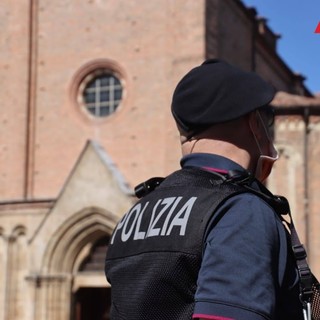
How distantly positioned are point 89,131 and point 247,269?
18449 mm

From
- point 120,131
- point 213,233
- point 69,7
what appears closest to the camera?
point 213,233

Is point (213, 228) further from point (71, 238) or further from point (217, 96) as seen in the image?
point (71, 238)

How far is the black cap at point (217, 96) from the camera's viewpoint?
2156 millimetres

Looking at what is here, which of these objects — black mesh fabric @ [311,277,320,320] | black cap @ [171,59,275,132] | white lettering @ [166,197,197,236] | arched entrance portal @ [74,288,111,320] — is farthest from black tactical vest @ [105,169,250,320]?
arched entrance portal @ [74,288,111,320]

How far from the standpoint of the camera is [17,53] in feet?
70.5

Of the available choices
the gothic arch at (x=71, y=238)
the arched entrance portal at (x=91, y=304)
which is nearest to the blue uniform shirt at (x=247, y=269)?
the gothic arch at (x=71, y=238)

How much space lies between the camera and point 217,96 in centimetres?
217

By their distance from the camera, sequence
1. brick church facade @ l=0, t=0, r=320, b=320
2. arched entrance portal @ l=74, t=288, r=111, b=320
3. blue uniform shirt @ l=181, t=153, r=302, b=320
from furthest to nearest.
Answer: arched entrance portal @ l=74, t=288, r=111, b=320
brick church facade @ l=0, t=0, r=320, b=320
blue uniform shirt @ l=181, t=153, r=302, b=320

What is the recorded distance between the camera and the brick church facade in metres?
18.8

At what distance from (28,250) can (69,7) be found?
6.64 meters

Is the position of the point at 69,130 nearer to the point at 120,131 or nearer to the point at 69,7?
the point at 120,131

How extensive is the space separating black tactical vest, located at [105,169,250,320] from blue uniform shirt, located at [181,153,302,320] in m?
0.05

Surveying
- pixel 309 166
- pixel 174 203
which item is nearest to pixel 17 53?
pixel 309 166

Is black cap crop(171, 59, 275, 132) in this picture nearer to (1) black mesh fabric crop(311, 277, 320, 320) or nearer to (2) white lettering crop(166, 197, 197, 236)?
(2) white lettering crop(166, 197, 197, 236)
